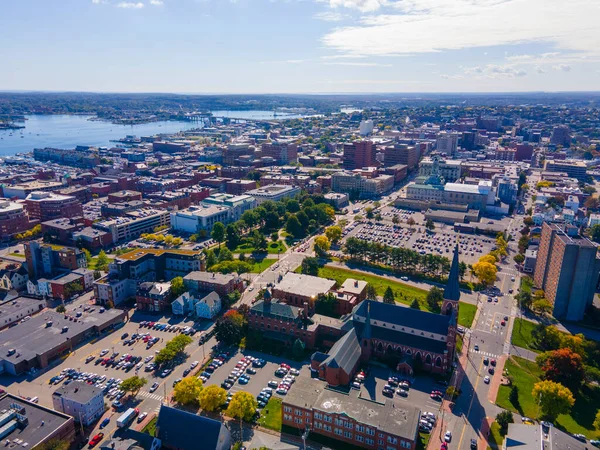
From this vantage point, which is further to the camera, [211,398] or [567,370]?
[567,370]

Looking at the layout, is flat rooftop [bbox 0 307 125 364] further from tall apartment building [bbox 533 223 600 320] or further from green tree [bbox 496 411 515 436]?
tall apartment building [bbox 533 223 600 320]

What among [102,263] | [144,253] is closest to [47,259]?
[102,263]

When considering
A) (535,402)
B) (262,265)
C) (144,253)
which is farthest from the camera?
(262,265)

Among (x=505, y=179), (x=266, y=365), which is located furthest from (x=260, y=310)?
(x=505, y=179)

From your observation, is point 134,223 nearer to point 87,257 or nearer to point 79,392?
point 87,257

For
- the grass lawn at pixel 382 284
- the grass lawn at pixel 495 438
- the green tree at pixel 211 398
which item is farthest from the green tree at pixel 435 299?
the green tree at pixel 211 398
